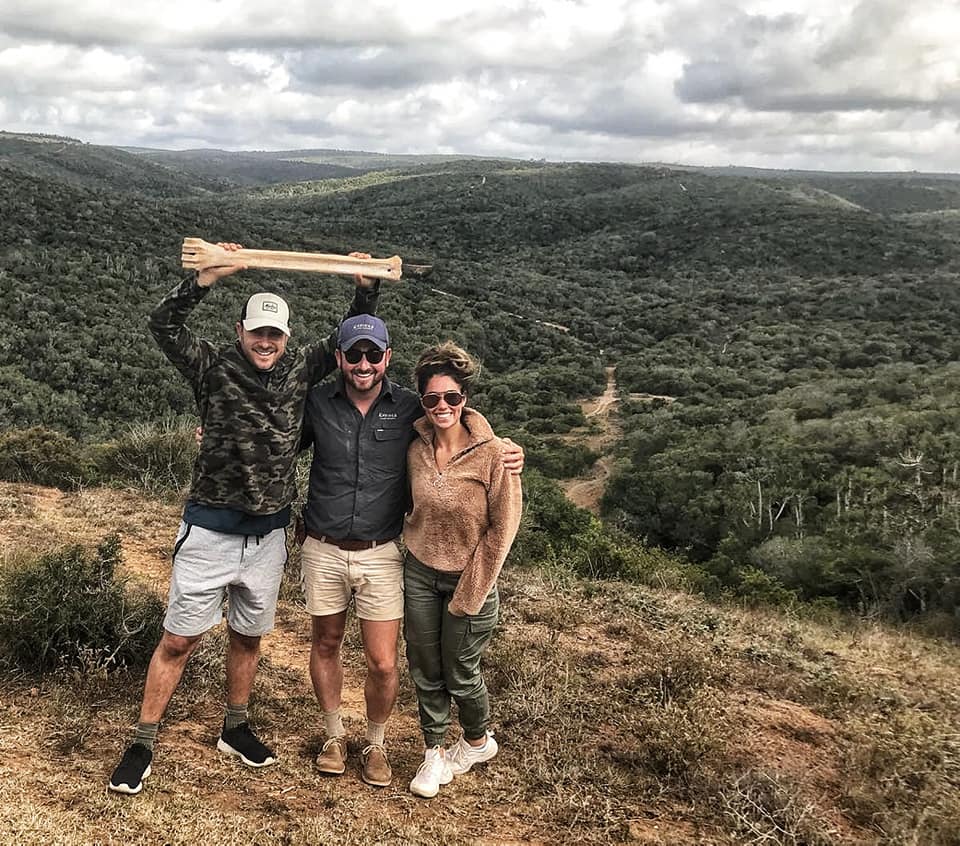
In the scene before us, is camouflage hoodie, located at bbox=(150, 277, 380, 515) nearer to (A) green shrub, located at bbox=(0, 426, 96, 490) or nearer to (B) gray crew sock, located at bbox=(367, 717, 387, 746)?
(B) gray crew sock, located at bbox=(367, 717, 387, 746)

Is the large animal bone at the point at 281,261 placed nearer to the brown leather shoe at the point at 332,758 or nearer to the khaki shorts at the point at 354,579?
the khaki shorts at the point at 354,579

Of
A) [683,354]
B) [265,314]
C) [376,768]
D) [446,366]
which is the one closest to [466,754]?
[376,768]

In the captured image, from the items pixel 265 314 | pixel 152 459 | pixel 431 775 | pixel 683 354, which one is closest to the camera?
pixel 265 314

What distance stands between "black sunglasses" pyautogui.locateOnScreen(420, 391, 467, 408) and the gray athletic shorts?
0.84 meters

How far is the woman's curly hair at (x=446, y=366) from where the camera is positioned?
2650 mm

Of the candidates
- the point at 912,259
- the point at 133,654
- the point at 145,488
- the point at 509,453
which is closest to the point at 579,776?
the point at 509,453

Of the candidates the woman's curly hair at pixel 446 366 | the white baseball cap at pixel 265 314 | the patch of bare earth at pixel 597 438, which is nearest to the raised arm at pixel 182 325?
the white baseball cap at pixel 265 314

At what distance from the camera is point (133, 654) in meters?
3.60

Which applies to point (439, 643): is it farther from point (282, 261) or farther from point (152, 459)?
point (152, 459)

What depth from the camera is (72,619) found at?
354 centimetres

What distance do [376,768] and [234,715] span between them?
2.13ft

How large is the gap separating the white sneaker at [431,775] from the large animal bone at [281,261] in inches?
77.5

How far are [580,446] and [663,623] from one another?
1671 centimetres

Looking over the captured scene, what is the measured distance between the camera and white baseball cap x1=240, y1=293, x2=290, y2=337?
103 inches
